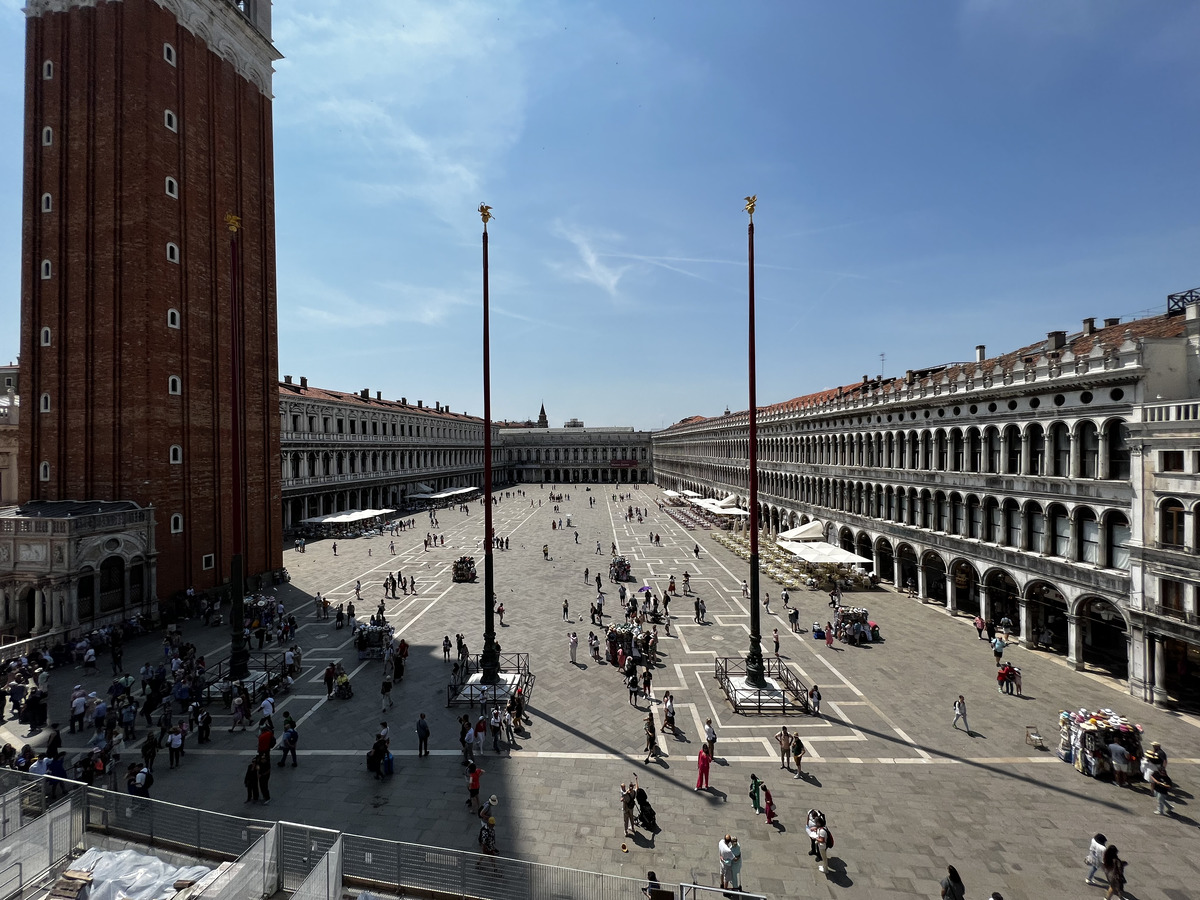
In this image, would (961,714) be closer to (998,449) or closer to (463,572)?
(998,449)

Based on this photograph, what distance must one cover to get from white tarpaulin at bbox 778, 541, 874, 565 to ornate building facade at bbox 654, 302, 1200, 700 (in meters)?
3.86

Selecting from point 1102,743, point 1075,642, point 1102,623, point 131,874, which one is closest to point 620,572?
point 1075,642

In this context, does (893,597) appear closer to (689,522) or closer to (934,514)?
(934,514)

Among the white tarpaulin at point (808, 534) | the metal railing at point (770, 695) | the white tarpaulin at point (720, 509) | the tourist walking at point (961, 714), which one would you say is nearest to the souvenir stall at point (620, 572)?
the white tarpaulin at point (808, 534)

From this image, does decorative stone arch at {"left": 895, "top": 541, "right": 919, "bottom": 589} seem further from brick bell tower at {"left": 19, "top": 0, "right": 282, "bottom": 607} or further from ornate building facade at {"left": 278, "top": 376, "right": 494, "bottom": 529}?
ornate building facade at {"left": 278, "top": 376, "right": 494, "bottom": 529}

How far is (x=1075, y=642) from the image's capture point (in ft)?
69.2

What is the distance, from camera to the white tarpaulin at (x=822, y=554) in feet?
100

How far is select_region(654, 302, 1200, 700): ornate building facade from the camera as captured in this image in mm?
18203

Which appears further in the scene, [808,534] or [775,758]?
[808,534]

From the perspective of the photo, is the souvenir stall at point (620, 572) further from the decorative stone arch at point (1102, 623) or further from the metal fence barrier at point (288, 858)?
the metal fence barrier at point (288, 858)

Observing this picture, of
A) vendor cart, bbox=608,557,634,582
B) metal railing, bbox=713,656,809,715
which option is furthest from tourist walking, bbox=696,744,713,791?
vendor cart, bbox=608,557,634,582

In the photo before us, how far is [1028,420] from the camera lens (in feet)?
77.9

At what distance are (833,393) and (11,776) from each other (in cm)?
5576

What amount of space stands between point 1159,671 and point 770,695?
12943 millimetres
